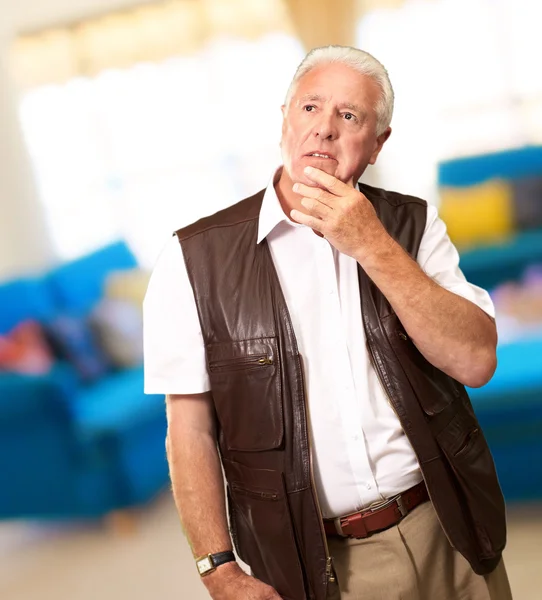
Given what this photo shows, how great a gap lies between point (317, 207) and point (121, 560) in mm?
2510

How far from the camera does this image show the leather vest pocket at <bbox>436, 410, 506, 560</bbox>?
1350 millimetres

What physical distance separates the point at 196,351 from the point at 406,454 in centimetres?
39

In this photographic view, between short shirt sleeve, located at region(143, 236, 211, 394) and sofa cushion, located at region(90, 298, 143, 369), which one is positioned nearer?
short shirt sleeve, located at region(143, 236, 211, 394)

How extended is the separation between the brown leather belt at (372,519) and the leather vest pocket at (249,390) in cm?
17

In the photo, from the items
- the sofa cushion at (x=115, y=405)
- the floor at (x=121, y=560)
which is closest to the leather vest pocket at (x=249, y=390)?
the floor at (x=121, y=560)

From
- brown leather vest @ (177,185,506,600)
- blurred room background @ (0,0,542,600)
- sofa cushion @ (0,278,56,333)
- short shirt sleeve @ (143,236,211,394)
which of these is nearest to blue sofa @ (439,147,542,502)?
blurred room background @ (0,0,542,600)

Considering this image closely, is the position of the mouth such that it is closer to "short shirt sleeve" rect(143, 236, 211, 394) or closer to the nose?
the nose

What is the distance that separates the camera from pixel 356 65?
1350mm

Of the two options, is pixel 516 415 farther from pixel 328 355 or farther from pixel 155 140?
pixel 155 140

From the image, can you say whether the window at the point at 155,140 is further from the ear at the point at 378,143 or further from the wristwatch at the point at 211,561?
the wristwatch at the point at 211,561

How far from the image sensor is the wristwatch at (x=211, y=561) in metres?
1.30

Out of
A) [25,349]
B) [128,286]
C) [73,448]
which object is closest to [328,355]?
[73,448]

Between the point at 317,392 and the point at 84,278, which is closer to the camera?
the point at 317,392

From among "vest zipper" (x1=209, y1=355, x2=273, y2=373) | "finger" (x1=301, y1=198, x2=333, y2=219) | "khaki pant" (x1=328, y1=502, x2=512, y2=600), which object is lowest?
"khaki pant" (x1=328, y1=502, x2=512, y2=600)
